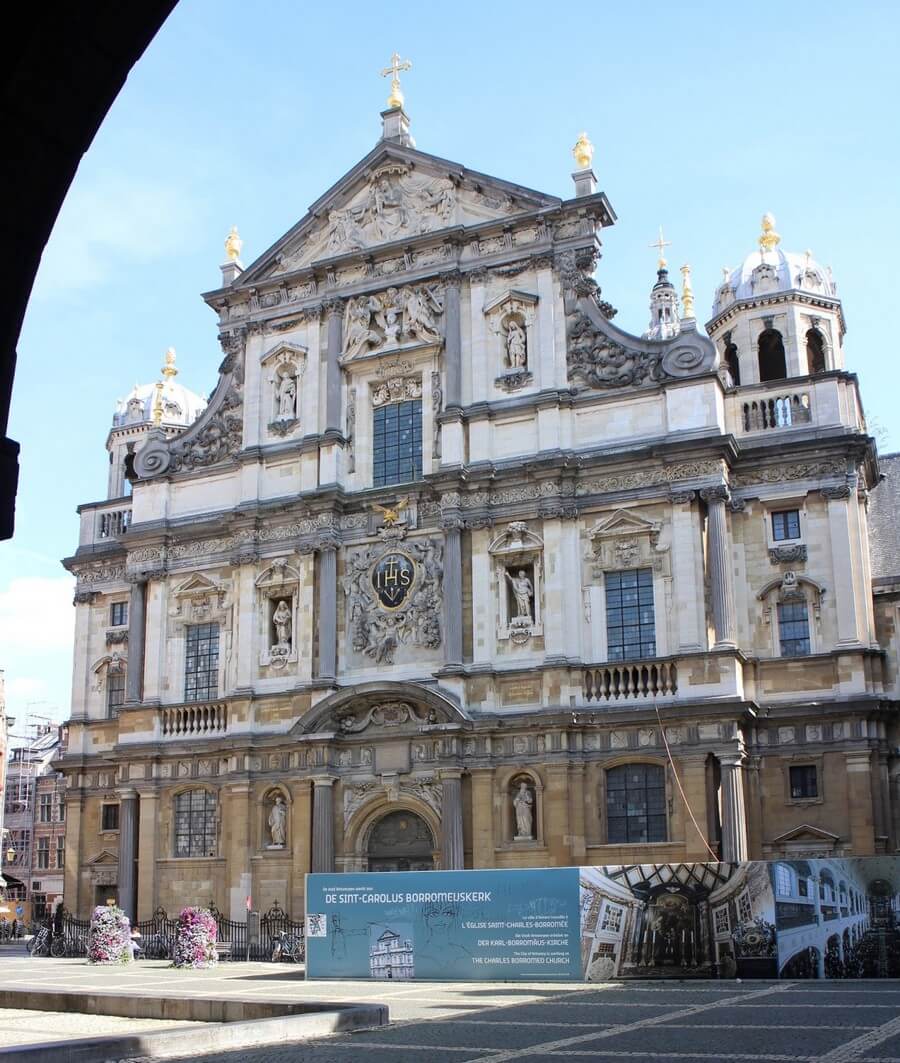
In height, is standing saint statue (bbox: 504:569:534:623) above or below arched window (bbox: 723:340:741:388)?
below

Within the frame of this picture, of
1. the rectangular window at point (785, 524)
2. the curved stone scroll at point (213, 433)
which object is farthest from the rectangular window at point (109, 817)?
the rectangular window at point (785, 524)

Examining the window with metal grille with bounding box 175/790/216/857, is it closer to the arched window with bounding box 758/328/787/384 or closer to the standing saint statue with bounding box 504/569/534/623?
the standing saint statue with bounding box 504/569/534/623

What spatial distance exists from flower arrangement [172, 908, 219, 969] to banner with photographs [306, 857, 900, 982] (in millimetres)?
4467

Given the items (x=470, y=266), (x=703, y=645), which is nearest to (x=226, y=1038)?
(x=703, y=645)

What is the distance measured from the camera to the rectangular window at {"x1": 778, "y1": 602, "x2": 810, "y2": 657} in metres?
31.1

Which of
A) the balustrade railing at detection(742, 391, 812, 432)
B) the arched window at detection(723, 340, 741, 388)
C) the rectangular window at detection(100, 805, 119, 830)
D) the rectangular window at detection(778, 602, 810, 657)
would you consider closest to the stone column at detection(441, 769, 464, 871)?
the rectangular window at detection(778, 602, 810, 657)

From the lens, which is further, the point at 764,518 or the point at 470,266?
the point at 470,266

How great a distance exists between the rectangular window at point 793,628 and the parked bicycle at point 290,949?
13.2 m

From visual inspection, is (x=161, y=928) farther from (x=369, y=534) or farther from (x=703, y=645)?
(x=703, y=645)

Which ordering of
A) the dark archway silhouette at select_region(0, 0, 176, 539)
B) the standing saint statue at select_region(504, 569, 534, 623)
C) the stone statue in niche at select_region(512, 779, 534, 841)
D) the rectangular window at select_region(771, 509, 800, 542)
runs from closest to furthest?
the dark archway silhouette at select_region(0, 0, 176, 539)
the stone statue in niche at select_region(512, 779, 534, 841)
the rectangular window at select_region(771, 509, 800, 542)
the standing saint statue at select_region(504, 569, 534, 623)

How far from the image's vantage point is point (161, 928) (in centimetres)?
3456

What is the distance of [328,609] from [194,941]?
29.6ft

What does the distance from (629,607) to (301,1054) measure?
19.4 metres

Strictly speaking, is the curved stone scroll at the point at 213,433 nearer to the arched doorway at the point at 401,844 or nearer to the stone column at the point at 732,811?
the arched doorway at the point at 401,844
